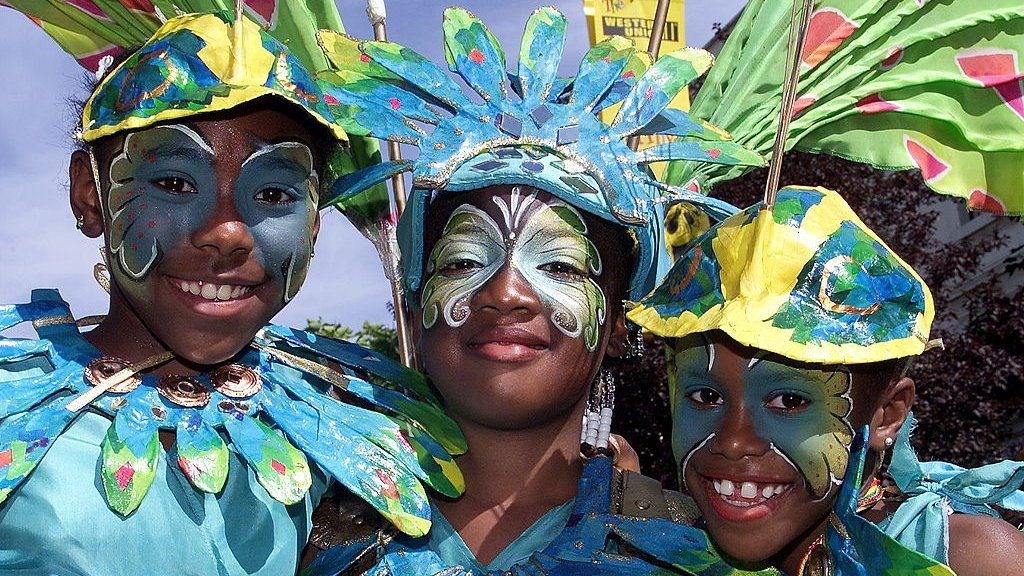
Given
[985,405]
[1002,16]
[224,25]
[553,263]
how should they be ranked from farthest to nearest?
[985,405]
[1002,16]
[553,263]
[224,25]

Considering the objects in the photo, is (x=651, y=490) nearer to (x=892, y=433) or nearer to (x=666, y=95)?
(x=892, y=433)

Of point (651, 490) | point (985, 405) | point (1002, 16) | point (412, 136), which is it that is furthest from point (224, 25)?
point (985, 405)

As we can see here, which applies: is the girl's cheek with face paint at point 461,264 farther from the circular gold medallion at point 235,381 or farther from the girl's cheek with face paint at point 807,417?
the girl's cheek with face paint at point 807,417

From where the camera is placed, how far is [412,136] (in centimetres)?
308

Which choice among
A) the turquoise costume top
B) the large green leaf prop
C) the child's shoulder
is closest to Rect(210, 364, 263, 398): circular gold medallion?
the turquoise costume top

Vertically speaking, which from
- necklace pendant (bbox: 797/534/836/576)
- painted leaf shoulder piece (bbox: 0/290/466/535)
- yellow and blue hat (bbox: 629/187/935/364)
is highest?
yellow and blue hat (bbox: 629/187/935/364)

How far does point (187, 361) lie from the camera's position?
2.76m

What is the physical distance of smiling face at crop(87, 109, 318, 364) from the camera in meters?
2.57

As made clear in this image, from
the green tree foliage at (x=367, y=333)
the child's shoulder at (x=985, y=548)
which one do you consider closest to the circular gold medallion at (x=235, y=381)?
the child's shoulder at (x=985, y=548)

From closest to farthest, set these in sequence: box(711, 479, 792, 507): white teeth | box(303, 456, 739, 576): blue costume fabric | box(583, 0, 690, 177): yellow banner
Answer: box(711, 479, 792, 507): white teeth, box(303, 456, 739, 576): blue costume fabric, box(583, 0, 690, 177): yellow banner

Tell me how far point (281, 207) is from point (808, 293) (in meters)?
1.16

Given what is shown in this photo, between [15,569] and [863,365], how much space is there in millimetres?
1775

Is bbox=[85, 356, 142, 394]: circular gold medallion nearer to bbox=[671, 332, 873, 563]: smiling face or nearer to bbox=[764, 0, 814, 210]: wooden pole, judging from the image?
bbox=[671, 332, 873, 563]: smiling face

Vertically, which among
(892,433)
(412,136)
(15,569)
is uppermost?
(412,136)
